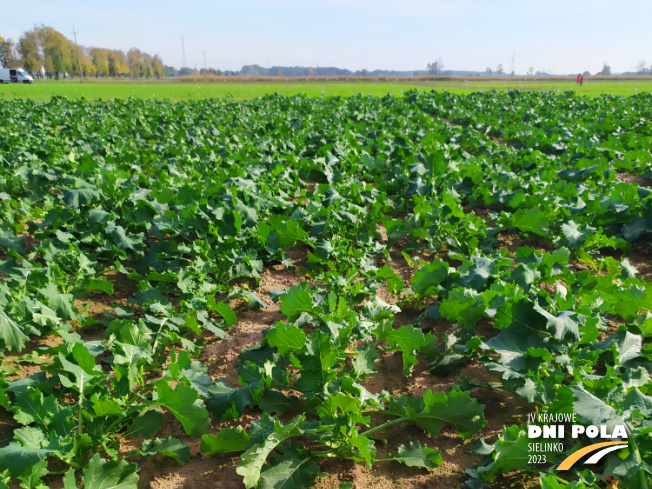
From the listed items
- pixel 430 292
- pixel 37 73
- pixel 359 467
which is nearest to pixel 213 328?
pixel 359 467

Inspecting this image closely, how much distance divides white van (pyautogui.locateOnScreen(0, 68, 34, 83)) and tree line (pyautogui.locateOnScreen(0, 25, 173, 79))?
22.9 m

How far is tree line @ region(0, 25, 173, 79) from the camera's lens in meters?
86.9

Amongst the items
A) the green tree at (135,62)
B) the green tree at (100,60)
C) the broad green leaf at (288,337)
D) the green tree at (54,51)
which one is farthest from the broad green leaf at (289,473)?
the green tree at (135,62)

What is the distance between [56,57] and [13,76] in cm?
3465

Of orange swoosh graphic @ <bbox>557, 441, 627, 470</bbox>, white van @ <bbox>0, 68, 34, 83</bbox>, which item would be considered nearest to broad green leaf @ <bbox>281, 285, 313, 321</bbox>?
orange swoosh graphic @ <bbox>557, 441, 627, 470</bbox>

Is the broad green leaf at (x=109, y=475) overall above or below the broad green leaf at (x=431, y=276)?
below

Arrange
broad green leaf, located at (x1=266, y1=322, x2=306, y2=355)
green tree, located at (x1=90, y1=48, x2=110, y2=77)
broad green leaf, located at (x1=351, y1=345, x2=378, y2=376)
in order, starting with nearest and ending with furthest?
broad green leaf, located at (x1=266, y1=322, x2=306, y2=355) → broad green leaf, located at (x1=351, y1=345, x2=378, y2=376) → green tree, located at (x1=90, y1=48, x2=110, y2=77)

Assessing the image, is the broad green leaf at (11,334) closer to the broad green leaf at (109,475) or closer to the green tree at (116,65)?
the broad green leaf at (109,475)

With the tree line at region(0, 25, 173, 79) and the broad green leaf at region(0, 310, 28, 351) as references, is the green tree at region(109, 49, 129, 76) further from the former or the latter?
the broad green leaf at region(0, 310, 28, 351)

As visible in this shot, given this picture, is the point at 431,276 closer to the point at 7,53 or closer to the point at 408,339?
the point at 408,339

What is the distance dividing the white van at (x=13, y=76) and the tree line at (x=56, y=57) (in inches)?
901

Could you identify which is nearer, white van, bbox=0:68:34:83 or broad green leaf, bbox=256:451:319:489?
broad green leaf, bbox=256:451:319:489

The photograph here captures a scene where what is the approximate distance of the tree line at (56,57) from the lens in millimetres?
86938

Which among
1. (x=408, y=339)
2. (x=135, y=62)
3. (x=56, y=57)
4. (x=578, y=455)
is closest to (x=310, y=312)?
(x=408, y=339)
